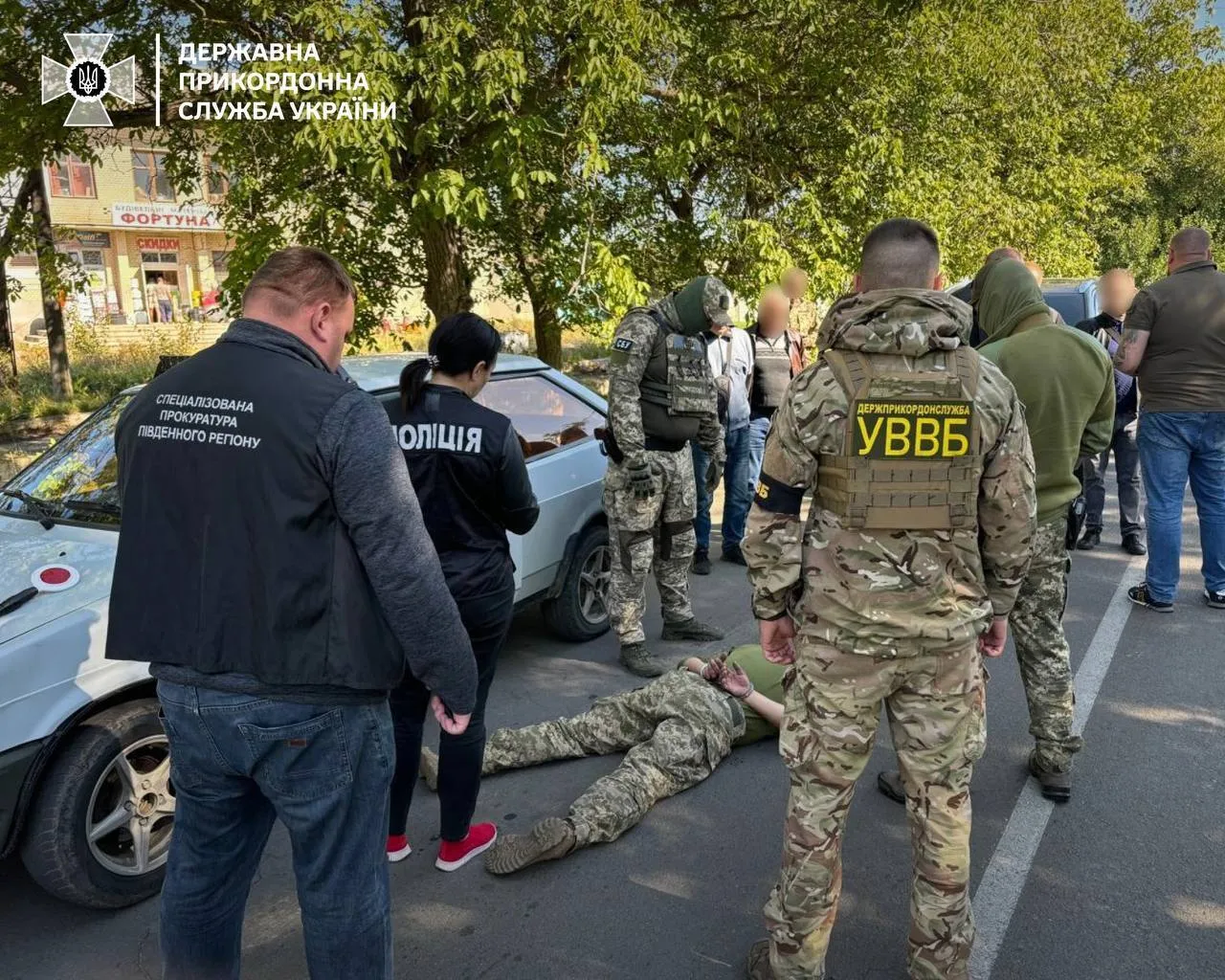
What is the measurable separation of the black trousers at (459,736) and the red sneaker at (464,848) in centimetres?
7

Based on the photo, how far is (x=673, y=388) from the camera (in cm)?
479

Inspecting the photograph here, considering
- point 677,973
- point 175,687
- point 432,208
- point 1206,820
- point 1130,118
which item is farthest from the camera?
point 1130,118

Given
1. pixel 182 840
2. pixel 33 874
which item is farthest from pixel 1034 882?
pixel 33 874

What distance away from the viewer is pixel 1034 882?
2947 mm

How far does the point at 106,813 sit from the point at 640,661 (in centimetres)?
254

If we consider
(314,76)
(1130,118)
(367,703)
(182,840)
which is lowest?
(182,840)

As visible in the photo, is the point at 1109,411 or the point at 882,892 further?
the point at 1109,411

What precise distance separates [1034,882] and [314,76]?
591 centimetres

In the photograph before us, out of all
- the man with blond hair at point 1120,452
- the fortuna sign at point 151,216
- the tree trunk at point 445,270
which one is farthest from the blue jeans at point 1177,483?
the fortuna sign at point 151,216

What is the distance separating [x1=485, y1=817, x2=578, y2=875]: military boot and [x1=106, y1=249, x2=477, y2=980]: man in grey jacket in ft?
3.26

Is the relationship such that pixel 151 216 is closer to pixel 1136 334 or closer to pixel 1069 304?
pixel 1069 304

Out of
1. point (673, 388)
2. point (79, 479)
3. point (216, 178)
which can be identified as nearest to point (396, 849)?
point (79, 479)

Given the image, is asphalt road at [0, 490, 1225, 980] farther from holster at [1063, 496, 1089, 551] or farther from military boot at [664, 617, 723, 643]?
holster at [1063, 496, 1089, 551]

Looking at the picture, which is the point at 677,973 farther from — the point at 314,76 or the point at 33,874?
the point at 314,76
